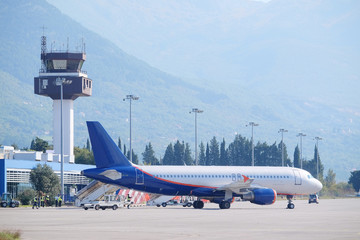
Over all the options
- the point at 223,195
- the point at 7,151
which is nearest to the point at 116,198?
the point at 223,195

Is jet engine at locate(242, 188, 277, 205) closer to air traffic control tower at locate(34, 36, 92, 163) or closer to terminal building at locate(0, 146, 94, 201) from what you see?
terminal building at locate(0, 146, 94, 201)

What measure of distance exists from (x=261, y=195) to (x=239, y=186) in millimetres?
1924

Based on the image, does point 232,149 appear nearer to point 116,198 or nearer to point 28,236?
point 116,198

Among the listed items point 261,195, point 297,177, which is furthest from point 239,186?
point 297,177

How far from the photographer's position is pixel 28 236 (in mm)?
27562

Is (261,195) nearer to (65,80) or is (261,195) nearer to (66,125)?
(65,80)

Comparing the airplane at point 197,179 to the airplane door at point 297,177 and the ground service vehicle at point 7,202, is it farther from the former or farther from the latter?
the ground service vehicle at point 7,202

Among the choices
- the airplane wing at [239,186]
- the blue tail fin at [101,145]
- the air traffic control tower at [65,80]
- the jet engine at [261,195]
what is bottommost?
the jet engine at [261,195]

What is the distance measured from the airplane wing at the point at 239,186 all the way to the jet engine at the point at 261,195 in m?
0.64

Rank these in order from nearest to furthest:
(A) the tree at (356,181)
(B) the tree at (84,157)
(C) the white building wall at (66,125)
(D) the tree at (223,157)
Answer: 1. (C) the white building wall at (66,125)
2. (B) the tree at (84,157)
3. (D) the tree at (223,157)
4. (A) the tree at (356,181)

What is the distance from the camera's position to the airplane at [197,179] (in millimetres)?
52250

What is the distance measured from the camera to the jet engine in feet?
182

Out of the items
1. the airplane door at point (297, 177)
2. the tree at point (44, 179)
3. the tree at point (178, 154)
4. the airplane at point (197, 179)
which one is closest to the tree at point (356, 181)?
the tree at point (178, 154)

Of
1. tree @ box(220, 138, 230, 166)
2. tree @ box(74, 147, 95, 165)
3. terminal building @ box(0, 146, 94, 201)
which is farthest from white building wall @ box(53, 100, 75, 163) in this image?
tree @ box(220, 138, 230, 166)
